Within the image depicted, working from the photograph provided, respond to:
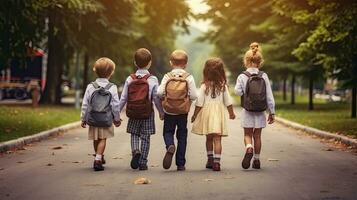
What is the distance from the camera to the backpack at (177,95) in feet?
31.6

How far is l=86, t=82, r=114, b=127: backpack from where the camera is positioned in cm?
982

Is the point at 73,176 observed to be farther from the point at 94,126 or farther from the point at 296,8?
the point at 296,8

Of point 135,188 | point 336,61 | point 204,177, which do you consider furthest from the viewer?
point 336,61

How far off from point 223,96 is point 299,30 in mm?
19903

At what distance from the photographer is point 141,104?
9742 millimetres

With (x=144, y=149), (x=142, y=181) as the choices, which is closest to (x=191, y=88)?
(x=144, y=149)

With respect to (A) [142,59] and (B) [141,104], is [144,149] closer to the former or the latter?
(B) [141,104]

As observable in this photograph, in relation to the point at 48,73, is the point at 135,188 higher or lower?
lower

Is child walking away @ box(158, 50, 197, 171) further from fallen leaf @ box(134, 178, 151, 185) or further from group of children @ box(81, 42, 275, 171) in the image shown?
fallen leaf @ box(134, 178, 151, 185)

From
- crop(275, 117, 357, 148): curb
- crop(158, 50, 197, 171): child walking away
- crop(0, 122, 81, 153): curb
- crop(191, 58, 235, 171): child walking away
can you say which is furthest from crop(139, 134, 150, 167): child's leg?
crop(275, 117, 357, 148): curb

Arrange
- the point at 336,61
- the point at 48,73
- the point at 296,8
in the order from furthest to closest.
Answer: the point at 48,73
the point at 336,61
the point at 296,8

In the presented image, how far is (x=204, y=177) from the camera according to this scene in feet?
29.5

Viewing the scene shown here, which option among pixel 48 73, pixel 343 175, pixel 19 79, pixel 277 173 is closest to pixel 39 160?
pixel 277 173

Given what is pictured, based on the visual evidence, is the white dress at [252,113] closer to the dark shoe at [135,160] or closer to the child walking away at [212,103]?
the child walking away at [212,103]
